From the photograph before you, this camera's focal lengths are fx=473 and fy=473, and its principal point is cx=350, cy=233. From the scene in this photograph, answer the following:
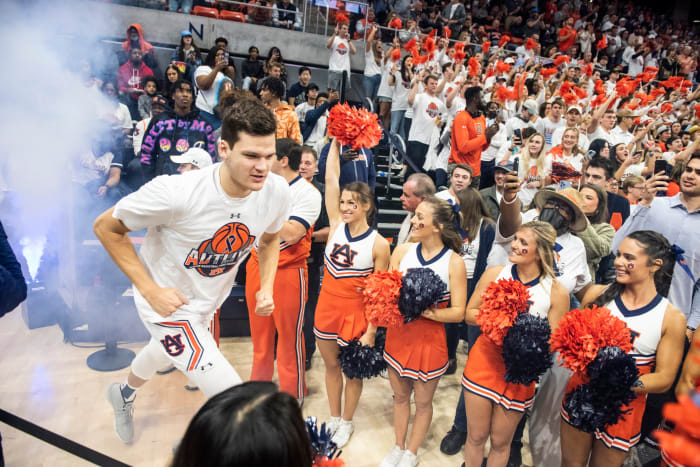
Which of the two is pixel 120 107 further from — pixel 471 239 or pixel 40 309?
pixel 471 239

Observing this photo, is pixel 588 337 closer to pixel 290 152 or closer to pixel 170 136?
pixel 290 152

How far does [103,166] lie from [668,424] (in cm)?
537

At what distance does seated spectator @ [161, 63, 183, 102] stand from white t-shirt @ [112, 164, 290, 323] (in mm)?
4608

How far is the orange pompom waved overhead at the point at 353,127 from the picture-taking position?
321cm

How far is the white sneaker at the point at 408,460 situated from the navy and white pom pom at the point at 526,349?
3.16 feet

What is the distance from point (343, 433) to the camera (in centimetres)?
326

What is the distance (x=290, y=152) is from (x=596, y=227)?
2335mm

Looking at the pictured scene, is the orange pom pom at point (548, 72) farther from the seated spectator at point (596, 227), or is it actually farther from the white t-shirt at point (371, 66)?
the seated spectator at point (596, 227)

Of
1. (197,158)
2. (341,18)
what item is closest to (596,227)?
(197,158)

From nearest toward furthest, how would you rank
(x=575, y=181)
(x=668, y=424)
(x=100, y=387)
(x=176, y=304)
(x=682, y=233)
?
(x=176, y=304)
(x=668, y=424)
(x=682, y=233)
(x=100, y=387)
(x=575, y=181)

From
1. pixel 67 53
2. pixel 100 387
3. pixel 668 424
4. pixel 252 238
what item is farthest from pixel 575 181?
pixel 67 53

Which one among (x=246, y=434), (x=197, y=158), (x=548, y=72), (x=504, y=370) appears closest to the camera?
(x=246, y=434)

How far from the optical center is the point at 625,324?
2.30 m

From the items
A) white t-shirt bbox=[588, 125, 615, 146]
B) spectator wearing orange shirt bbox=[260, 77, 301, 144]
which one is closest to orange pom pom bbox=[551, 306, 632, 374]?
spectator wearing orange shirt bbox=[260, 77, 301, 144]
